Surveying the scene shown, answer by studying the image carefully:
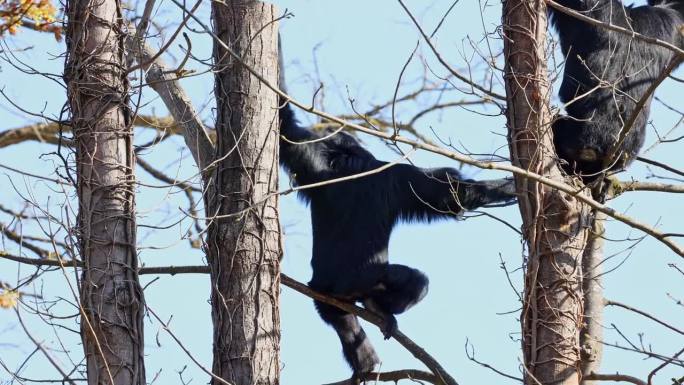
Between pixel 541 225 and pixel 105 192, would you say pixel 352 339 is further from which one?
pixel 105 192

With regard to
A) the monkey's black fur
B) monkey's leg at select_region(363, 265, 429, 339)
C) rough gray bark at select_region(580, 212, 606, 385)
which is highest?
the monkey's black fur

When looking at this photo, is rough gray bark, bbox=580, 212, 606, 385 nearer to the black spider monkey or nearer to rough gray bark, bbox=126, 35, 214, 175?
the black spider monkey

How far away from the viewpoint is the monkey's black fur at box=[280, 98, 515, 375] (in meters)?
7.78

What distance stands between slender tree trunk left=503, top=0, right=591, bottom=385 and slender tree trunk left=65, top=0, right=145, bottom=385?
7.53 ft

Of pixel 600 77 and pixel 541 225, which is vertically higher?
pixel 600 77

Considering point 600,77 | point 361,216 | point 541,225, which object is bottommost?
point 541,225

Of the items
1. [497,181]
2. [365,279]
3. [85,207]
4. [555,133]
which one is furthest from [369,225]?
[85,207]

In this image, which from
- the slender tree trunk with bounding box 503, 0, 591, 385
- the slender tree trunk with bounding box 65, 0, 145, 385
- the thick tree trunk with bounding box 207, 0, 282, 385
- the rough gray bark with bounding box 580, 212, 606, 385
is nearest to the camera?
the slender tree trunk with bounding box 65, 0, 145, 385

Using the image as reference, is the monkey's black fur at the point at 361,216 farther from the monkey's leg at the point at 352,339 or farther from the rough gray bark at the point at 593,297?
the rough gray bark at the point at 593,297

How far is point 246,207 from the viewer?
613 centimetres

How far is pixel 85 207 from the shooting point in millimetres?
5746

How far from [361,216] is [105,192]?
269cm

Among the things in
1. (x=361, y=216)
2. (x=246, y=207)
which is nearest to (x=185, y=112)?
(x=246, y=207)

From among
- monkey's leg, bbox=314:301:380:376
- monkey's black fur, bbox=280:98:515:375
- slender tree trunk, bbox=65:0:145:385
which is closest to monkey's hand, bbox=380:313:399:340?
monkey's black fur, bbox=280:98:515:375
